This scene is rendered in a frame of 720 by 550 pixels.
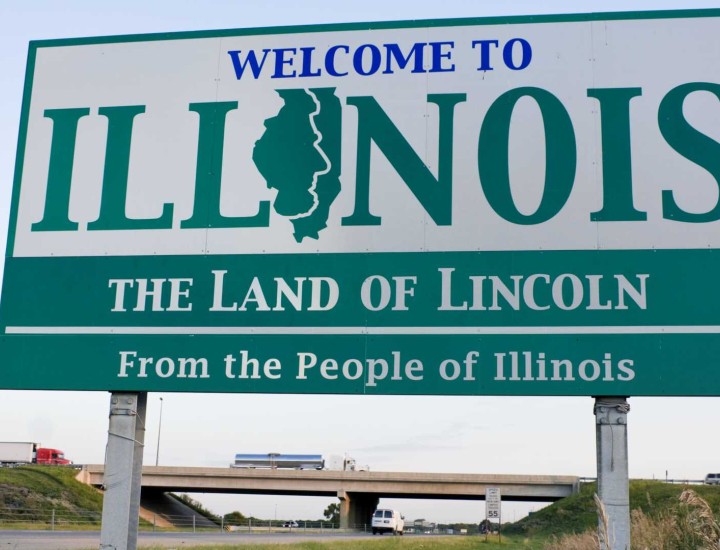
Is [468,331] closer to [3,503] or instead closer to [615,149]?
[615,149]

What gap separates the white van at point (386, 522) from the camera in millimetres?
53438

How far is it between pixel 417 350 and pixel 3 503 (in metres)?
50.9

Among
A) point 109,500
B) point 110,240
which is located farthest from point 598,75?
point 109,500

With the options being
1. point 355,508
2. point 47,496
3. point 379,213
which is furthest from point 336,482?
point 379,213

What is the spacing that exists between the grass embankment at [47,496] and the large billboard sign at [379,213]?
40.0 m

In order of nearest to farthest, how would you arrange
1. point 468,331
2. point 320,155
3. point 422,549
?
1. point 468,331
2. point 320,155
3. point 422,549

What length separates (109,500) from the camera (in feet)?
29.0

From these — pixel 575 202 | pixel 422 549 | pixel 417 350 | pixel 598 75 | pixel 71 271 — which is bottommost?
pixel 422 549

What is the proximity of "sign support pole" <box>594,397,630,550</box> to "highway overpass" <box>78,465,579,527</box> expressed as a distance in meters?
57.6

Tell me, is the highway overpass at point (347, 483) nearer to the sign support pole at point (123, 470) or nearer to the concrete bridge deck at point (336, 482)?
the concrete bridge deck at point (336, 482)

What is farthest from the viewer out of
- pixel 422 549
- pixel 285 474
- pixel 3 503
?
A: pixel 285 474

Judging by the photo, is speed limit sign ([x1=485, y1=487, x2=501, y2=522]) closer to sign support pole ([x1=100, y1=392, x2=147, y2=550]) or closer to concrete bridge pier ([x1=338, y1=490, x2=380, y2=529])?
concrete bridge pier ([x1=338, y1=490, x2=380, y2=529])

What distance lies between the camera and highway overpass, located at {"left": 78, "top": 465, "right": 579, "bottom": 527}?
210 ft

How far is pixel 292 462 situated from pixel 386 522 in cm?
1897
